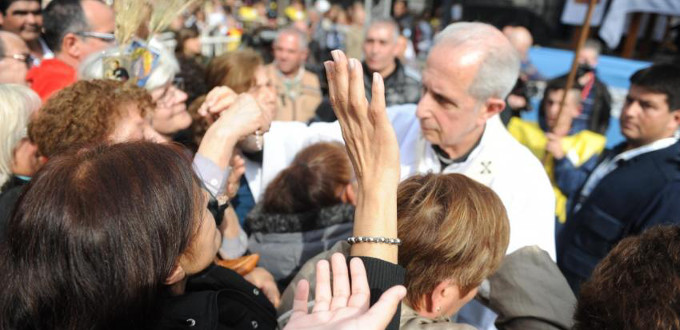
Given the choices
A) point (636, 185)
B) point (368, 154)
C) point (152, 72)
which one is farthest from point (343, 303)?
point (636, 185)

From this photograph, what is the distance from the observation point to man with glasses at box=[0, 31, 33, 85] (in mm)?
2670

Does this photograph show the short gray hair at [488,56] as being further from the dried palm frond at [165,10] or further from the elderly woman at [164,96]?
the elderly woman at [164,96]

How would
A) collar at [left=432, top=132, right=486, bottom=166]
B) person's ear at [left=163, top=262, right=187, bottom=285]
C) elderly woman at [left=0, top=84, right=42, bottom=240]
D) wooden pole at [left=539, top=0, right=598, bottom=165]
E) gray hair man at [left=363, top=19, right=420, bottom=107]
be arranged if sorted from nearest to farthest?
1. person's ear at [left=163, top=262, right=187, bottom=285]
2. elderly woman at [left=0, top=84, right=42, bottom=240]
3. collar at [left=432, top=132, right=486, bottom=166]
4. wooden pole at [left=539, top=0, right=598, bottom=165]
5. gray hair man at [left=363, top=19, right=420, bottom=107]

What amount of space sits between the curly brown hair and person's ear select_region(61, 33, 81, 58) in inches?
54.9

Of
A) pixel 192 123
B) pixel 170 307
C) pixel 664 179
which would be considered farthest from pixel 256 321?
pixel 664 179

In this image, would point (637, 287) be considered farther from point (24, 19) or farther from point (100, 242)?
point (24, 19)

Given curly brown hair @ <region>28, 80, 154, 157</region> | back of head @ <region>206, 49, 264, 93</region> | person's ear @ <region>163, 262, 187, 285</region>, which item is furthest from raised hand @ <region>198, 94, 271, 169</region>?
back of head @ <region>206, 49, 264, 93</region>

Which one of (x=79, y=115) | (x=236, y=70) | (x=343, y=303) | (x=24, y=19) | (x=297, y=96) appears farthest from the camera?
(x=297, y=96)

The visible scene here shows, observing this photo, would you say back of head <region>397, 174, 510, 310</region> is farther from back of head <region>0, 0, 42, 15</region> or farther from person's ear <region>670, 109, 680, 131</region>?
back of head <region>0, 0, 42, 15</region>

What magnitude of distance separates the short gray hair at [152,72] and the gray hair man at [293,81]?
6.16 feet

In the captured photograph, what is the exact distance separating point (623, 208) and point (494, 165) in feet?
2.39

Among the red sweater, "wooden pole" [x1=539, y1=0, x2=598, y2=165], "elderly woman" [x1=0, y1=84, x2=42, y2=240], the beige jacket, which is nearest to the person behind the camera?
"elderly woman" [x1=0, y1=84, x2=42, y2=240]

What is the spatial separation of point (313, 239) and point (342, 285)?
0.99 m

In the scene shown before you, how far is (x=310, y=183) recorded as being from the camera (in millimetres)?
1979
